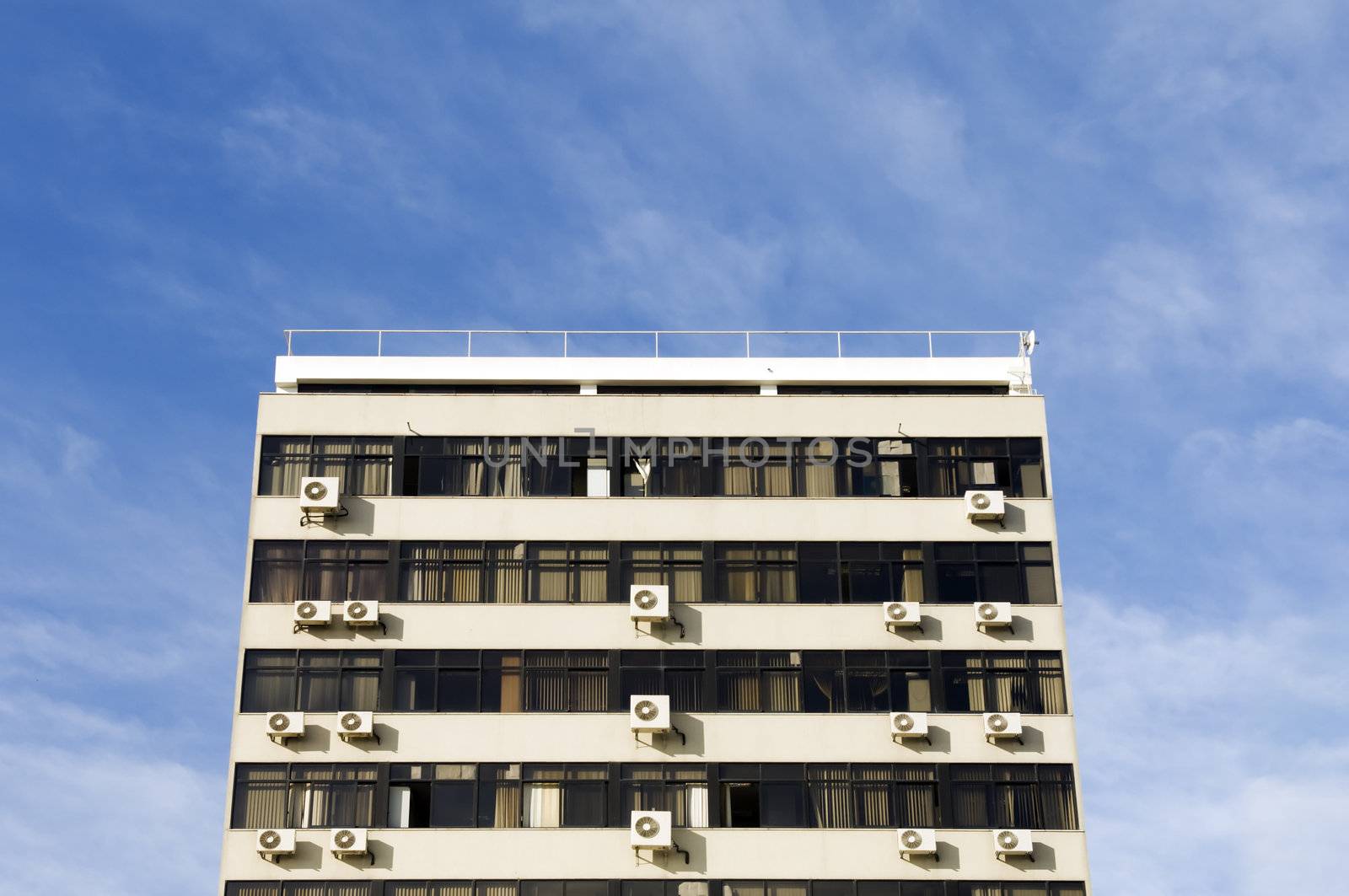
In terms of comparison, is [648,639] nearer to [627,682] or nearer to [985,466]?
[627,682]

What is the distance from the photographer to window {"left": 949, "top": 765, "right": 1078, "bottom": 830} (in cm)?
5141

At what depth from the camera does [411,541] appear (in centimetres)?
5422

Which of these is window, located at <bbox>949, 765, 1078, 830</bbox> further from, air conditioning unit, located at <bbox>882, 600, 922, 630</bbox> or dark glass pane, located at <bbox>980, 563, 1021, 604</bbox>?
dark glass pane, located at <bbox>980, 563, 1021, 604</bbox>

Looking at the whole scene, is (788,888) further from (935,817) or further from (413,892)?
(413,892)

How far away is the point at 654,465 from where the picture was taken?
5553 cm

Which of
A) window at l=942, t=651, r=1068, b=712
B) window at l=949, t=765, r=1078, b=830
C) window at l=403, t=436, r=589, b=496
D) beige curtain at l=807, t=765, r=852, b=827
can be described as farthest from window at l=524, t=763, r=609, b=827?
window at l=942, t=651, r=1068, b=712

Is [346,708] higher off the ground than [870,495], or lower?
lower

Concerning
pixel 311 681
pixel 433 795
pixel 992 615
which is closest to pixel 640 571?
pixel 433 795

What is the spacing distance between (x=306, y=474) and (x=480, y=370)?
19.5ft

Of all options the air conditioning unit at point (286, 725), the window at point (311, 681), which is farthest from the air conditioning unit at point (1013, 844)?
the air conditioning unit at point (286, 725)

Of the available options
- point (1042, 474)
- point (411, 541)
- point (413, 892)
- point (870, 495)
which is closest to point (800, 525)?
point (870, 495)

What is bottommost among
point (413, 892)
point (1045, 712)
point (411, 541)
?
point (413, 892)

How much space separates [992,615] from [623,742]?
10424 millimetres

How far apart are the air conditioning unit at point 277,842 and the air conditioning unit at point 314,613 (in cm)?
560
